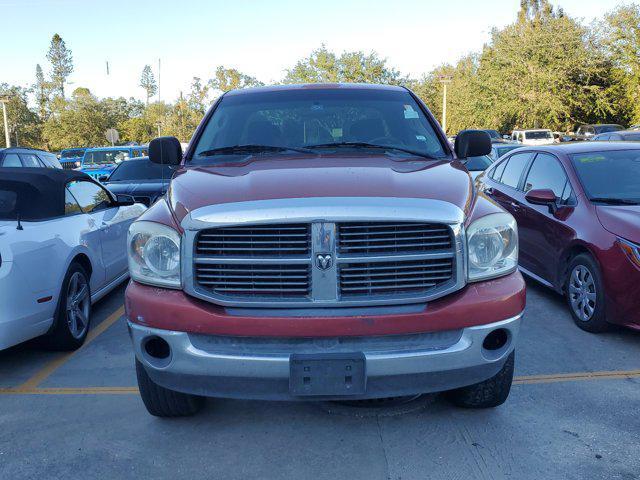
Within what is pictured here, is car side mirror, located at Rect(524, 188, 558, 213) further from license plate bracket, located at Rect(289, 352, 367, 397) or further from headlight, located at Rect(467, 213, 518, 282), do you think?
license plate bracket, located at Rect(289, 352, 367, 397)

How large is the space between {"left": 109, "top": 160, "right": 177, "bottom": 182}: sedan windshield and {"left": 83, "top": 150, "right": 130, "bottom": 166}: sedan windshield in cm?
1001

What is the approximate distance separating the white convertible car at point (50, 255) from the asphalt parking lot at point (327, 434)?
46 cm

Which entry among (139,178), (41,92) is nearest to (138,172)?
(139,178)

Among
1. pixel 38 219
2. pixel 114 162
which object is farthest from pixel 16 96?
pixel 38 219

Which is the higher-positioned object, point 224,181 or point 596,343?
point 224,181

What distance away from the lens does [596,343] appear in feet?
15.0

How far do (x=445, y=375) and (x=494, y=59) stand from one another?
40.1 metres

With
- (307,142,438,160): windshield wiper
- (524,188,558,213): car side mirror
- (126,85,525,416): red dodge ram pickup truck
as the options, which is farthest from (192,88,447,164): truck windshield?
(524,188,558,213): car side mirror

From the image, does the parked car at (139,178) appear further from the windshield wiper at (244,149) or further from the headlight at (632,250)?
the headlight at (632,250)

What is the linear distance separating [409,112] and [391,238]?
5.90 ft

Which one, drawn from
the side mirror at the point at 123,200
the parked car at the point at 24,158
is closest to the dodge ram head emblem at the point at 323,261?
the side mirror at the point at 123,200

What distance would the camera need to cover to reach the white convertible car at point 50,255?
153 inches

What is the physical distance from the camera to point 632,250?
4406 millimetres

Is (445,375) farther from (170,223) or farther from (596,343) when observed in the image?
(596,343)
